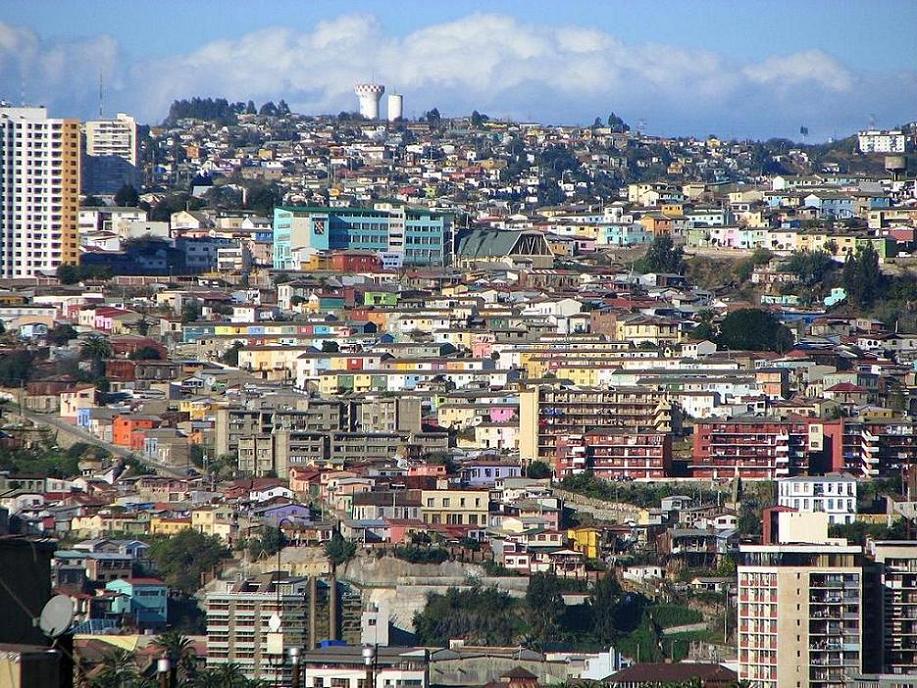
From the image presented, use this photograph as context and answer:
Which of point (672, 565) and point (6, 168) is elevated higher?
point (6, 168)

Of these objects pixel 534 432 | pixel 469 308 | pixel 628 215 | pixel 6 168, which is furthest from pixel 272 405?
pixel 628 215

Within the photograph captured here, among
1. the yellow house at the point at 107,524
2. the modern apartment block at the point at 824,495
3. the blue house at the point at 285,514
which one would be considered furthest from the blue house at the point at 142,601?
the modern apartment block at the point at 824,495

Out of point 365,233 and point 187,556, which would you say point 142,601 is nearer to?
point 187,556

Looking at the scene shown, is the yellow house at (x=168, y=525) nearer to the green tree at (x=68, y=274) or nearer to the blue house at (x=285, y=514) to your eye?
the blue house at (x=285, y=514)

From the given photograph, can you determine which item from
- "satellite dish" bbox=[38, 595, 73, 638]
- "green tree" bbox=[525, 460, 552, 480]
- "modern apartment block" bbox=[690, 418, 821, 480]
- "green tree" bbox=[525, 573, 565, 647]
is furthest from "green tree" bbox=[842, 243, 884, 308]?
"satellite dish" bbox=[38, 595, 73, 638]

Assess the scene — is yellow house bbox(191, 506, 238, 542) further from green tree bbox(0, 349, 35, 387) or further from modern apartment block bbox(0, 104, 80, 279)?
modern apartment block bbox(0, 104, 80, 279)

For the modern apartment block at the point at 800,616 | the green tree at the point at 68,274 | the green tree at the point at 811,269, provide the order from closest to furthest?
the modern apartment block at the point at 800,616 < the green tree at the point at 68,274 < the green tree at the point at 811,269

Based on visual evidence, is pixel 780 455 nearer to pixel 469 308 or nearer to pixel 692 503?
pixel 692 503
